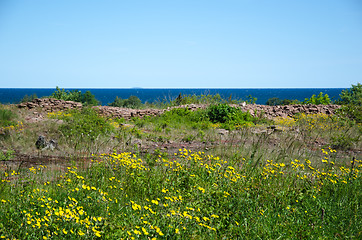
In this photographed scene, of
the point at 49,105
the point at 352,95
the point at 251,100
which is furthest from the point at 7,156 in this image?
the point at 352,95

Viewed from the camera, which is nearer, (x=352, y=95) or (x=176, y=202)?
(x=176, y=202)

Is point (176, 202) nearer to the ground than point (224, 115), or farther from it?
nearer to the ground

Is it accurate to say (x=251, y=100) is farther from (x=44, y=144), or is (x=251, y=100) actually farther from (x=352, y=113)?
(x=44, y=144)

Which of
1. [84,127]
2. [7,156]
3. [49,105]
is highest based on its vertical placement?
[49,105]

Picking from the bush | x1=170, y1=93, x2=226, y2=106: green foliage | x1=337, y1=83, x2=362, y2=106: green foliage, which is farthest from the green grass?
x1=337, y1=83, x2=362, y2=106: green foliage

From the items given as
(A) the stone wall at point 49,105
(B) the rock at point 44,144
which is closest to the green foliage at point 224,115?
(A) the stone wall at point 49,105

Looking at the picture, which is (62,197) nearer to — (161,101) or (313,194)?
(313,194)

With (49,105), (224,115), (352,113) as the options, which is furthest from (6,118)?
(352,113)

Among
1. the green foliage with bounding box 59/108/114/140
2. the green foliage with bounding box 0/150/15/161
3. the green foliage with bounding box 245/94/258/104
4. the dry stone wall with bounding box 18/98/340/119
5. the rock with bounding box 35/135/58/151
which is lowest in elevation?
the green foliage with bounding box 0/150/15/161

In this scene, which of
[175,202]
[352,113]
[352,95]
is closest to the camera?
[175,202]

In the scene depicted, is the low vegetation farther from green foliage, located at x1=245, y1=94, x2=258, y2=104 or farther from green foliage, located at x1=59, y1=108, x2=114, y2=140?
green foliage, located at x1=245, y1=94, x2=258, y2=104

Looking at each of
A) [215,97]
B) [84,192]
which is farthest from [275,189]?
[215,97]

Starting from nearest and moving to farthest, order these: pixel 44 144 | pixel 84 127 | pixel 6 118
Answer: pixel 44 144 < pixel 84 127 < pixel 6 118

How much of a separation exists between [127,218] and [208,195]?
1.30m
